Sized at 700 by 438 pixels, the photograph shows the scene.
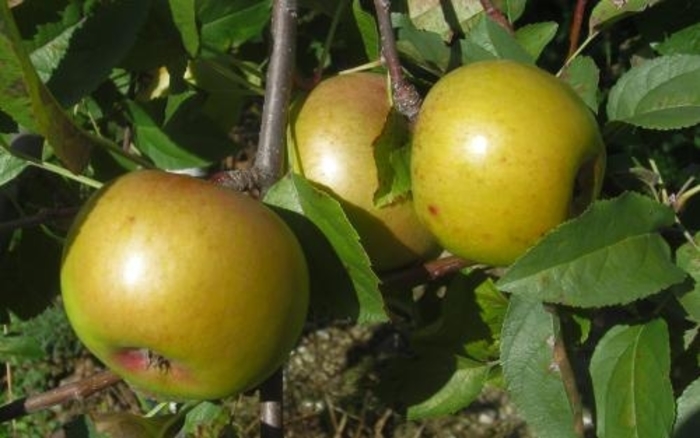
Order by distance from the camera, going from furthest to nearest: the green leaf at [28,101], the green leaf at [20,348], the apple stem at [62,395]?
the green leaf at [20,348], the apple stem at [62,395], the green leaf at [28,101]

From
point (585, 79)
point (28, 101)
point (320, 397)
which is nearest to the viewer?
point (28, 101)

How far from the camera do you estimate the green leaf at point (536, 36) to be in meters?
0.94

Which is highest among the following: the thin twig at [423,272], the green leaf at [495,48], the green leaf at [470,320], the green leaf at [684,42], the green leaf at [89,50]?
the green leaf at [89,50]

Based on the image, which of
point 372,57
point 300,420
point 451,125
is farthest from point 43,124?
point 300,420

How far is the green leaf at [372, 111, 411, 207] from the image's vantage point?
0.80 meters

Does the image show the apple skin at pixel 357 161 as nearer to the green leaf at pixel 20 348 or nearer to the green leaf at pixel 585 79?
the green leaf at pixel 585 79

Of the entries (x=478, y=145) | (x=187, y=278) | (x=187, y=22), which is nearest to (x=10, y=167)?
(x=187, y=22)

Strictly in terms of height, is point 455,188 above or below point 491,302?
above

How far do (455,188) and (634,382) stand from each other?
9.4 inches

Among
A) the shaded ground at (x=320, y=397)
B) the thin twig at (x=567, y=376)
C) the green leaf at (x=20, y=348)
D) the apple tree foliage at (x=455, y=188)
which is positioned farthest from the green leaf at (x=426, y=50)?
the shaded ground at (x=320, y=397)

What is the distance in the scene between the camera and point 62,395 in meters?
0.86

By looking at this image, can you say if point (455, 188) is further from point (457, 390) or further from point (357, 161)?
point (457, 390)

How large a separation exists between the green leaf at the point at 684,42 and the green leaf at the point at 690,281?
0.29 meters

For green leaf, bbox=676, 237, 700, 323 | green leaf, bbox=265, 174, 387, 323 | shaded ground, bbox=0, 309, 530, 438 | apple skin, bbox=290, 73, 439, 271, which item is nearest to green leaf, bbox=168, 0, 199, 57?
apple skin, bbox=290, 73, 439, 271
